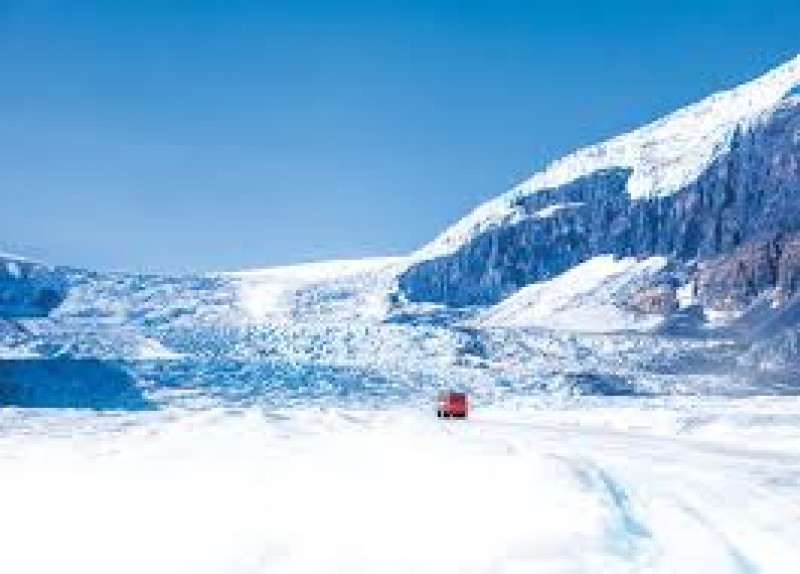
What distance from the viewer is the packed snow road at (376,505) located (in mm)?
8609

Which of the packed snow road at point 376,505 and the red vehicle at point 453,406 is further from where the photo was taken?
the red vehicle at point 453,406

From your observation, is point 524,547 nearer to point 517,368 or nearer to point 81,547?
point 81,547

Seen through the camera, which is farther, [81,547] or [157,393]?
[157,393]

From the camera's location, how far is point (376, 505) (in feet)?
32.8

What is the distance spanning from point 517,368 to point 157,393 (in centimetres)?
6218

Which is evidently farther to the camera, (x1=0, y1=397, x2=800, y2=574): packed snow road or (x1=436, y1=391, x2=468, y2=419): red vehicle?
(x1=436, y1=391, x2=468, y2=419): red vehicle

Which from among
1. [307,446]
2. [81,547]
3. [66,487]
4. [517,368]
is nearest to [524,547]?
[81,547]

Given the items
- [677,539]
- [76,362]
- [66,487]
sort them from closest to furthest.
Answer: [677,539] → [66,487] → [76,362]

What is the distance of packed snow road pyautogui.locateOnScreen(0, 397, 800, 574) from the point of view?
8609 millimetres

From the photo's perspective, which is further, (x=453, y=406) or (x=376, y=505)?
(x=453, y=406)

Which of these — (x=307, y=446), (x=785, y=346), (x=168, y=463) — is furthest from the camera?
(x=785, y=346)

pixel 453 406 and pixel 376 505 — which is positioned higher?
pixel 453 406

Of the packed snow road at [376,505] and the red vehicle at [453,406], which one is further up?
the red vehicle at [453,406]

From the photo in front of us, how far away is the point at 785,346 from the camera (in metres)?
190
